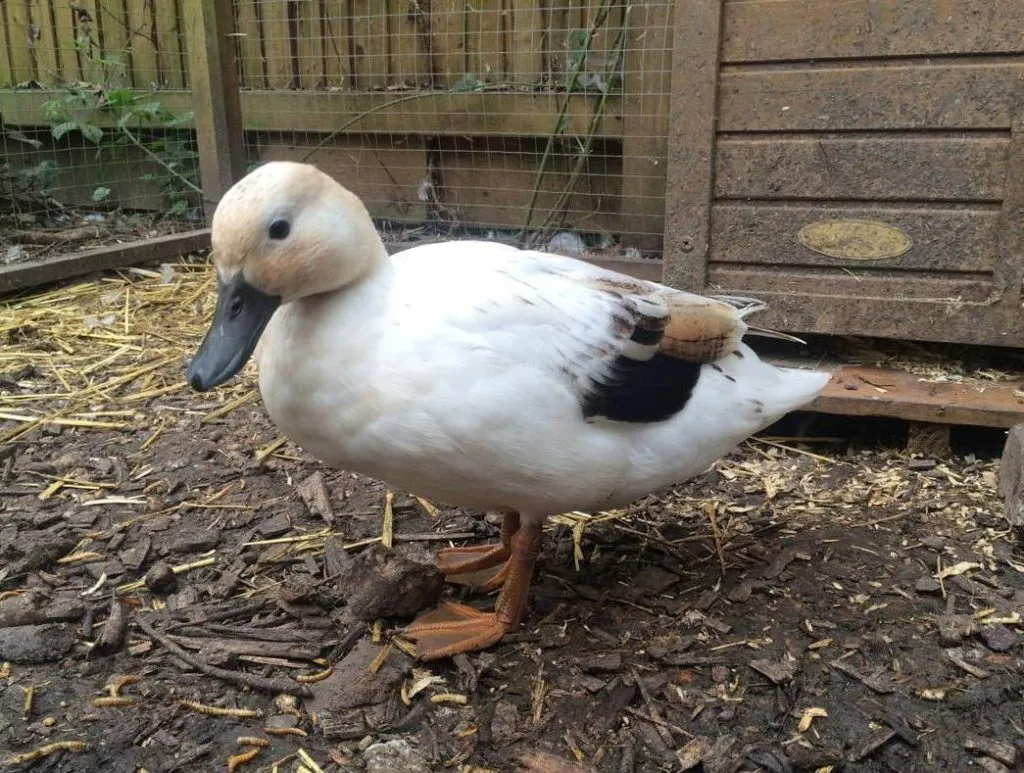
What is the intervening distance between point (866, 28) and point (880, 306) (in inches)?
37.2

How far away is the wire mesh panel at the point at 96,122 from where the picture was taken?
18.8 ft

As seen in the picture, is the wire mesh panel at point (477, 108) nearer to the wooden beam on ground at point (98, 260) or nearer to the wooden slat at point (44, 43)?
the wooden beam on ground at point (98, 260)

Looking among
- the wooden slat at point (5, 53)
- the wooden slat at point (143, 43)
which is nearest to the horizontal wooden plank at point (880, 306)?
the wooden slat at point (143, 43)

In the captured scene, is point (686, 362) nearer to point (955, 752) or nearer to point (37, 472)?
point (955, 752)

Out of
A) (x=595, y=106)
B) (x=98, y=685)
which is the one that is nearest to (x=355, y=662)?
(x=98, y=685)

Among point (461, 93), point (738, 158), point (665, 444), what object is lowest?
point (665, 444)

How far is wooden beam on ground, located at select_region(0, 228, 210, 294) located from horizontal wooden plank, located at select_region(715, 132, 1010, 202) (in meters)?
3.36

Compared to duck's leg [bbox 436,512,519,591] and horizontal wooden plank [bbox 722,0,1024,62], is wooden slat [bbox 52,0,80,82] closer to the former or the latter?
horizontal wooden plank [bbox 722,0,1024,62]

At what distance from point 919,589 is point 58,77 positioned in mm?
6607

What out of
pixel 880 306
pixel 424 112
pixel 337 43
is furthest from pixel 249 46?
pixel 880 306

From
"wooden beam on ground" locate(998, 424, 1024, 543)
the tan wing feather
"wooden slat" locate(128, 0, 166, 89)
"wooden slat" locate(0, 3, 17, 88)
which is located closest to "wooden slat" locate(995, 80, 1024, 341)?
"wooden beam on ground" locate(998, 424, 1024, 543)

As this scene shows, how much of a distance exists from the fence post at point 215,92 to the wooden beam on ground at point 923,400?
3.60 m

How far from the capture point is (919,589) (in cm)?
238

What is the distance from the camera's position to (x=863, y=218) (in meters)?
3.09
